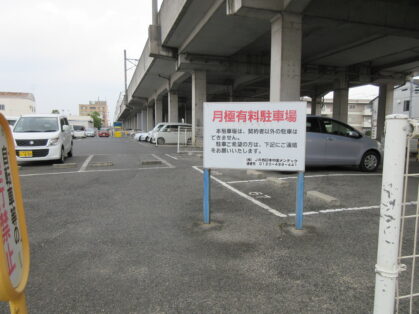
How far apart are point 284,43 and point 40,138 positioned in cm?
871

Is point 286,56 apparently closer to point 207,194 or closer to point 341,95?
point 207,194

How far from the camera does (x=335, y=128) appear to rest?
8.85 m

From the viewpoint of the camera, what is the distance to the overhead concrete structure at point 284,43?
9.96 metres

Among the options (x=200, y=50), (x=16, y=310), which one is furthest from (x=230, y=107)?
(x=200, y=50)

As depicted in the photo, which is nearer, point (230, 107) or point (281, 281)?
point (281, 281)

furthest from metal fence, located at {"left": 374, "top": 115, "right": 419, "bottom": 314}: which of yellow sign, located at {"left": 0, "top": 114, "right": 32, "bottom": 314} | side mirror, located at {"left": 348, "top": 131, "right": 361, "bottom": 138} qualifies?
side mirror, located at {"left": 348, "top": 131, "right": 361, "bottom": 138}

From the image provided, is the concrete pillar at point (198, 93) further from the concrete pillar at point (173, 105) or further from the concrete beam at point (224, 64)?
the concrete pillar at point (173, 105)

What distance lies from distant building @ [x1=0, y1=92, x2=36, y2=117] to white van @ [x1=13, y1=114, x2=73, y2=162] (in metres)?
71.3

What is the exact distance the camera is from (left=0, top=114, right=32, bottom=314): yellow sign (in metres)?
1.39

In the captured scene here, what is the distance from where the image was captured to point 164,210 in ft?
17.1

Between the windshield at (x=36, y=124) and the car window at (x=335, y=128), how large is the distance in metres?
9.18

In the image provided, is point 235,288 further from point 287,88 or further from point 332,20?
point 332,20

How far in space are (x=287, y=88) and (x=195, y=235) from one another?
24.9ft

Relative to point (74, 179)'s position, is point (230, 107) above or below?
above
